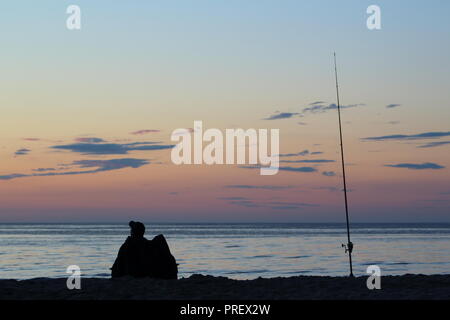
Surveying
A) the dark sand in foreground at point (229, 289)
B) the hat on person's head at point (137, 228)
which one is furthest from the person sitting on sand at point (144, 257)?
the dark sand in foreground at point (229, 289)

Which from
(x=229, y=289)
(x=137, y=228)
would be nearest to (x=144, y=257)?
(x=137, y=228)

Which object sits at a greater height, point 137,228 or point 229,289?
point 137,228

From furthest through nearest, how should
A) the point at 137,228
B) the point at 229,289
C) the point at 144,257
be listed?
1. the point at 144,257
2. the point at 137,228
3. the point at 229,289

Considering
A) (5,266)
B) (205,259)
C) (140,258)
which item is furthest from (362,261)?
(140,258)

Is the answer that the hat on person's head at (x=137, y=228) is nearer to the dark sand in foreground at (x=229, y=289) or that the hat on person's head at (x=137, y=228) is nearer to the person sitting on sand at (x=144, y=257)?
the person sitting on sand at (x=144, y=257)

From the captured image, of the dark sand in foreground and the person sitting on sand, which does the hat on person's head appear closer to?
the person sitting on sand

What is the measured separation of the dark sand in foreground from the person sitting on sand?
0.80 m

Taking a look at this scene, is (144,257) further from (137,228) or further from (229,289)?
(229,289)

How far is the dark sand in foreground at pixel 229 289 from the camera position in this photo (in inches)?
443

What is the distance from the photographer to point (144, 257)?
46.9 ft

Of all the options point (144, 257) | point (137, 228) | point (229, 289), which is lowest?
point (229, 289)

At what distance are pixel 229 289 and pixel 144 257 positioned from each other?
2642mm
